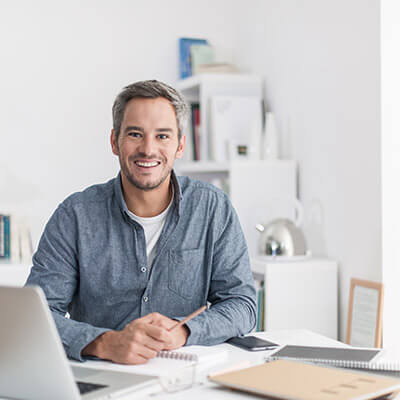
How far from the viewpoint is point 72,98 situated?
346cm

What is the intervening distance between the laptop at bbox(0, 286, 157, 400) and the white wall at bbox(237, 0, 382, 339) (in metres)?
1.76

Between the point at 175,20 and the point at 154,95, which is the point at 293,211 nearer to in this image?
the point at 175,20

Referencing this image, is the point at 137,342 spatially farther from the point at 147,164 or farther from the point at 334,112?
the point at 334,112

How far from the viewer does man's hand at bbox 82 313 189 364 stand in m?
1.25

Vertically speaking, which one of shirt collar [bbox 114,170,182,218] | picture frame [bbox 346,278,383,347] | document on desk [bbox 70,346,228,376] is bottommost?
picture frame [bbox 346,278,383,347]

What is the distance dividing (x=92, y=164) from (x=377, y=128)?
165cm

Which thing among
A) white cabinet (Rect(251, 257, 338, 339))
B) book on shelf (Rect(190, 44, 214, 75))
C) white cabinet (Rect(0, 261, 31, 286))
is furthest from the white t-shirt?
book on shelf (Rect(190, 44, 214, 75))

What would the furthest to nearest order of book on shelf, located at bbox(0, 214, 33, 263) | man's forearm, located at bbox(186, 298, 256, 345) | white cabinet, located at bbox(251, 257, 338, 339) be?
book on shelf, located at bbox(0, 214, 33, 263) → white cabinet, located at bbox(251, 257, 338, 339) → man's forearm, located at bbox(186, 298, 256, 345)

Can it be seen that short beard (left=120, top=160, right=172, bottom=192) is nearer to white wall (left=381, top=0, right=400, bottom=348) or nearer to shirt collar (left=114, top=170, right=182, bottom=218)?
shirt collar (left=114, top=170, right=182, bottom=218)

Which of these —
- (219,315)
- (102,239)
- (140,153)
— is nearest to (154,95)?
(140,153)

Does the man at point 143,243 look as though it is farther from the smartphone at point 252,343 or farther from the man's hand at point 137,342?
the man's hand at point 137,342

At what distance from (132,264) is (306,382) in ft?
2.32

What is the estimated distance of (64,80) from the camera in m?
3.45

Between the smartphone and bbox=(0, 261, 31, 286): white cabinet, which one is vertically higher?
the smartphone
